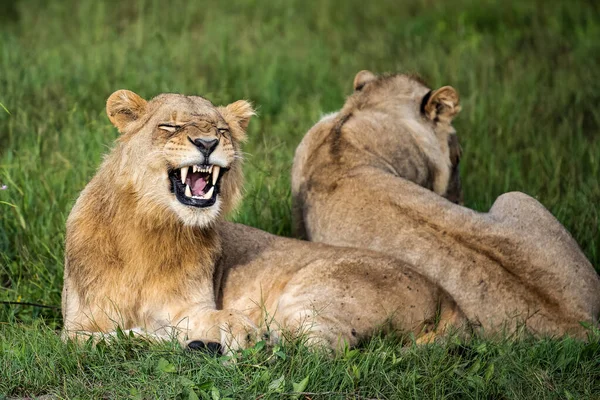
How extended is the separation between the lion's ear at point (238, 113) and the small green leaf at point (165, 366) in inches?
51.5

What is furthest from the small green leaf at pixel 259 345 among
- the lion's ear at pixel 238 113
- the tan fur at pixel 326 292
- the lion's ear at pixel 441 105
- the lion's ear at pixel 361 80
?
the lion's ear at pixel 361 80

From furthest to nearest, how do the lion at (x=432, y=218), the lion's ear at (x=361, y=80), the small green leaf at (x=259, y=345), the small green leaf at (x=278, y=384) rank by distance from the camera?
the lion's ear at (x=361, y=80), the lion at (x=432, y=218), the small green leaf at (x=259, y=345), the small green leaf at (x=278, y=384)

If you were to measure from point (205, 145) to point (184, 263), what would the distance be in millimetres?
696

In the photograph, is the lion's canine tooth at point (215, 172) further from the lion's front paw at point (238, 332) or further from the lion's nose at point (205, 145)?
the lion's front paw at point (238, 332)

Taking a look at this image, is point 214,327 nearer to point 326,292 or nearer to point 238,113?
point 326,292

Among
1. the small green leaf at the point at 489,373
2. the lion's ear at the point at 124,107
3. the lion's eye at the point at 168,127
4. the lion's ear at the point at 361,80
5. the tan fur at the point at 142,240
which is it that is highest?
the lion's ear at the point at 124,107

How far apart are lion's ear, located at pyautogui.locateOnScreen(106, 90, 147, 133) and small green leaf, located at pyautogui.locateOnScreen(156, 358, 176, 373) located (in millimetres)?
1226

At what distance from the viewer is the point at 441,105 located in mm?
6945

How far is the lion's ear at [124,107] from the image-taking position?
4.90m

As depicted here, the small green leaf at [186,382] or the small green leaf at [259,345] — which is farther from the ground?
the small green leaf at [259,345]

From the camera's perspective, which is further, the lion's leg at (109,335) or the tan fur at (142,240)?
the tan fur at (142,240)

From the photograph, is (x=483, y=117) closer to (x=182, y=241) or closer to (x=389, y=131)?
(x=389, y=131)

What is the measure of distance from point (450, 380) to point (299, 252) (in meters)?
1.24

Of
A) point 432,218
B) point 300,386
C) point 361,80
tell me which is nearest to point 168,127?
point 300,386
